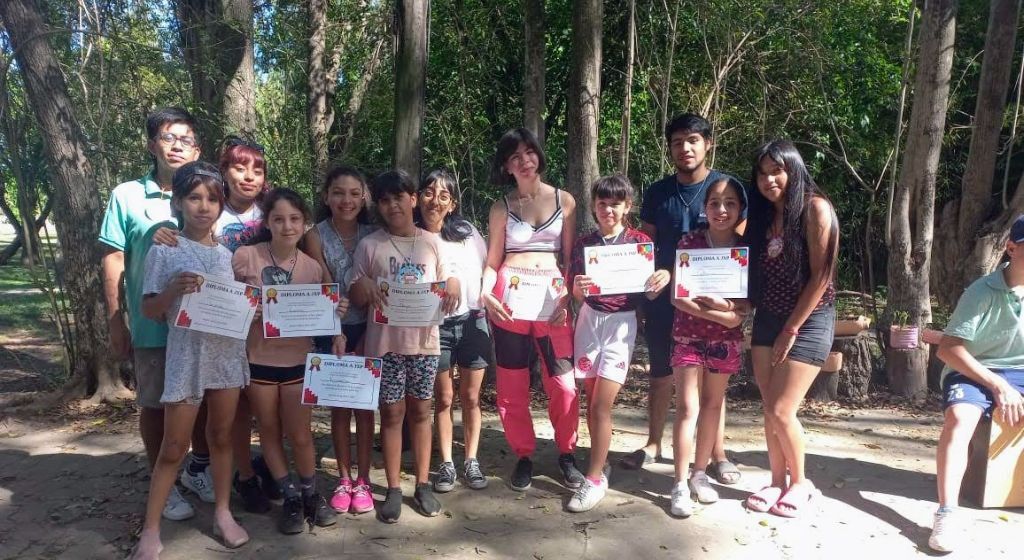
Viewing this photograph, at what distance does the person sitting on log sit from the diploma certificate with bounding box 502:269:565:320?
2109 mm

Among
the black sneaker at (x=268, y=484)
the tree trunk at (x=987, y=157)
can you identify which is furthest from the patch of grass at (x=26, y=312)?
the tree trunk at (x=987, y=157)

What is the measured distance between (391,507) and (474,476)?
2.00ft

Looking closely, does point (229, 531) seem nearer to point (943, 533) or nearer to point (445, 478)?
point (445, 478)

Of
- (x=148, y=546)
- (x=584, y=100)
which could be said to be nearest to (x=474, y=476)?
(x=148, y=546)

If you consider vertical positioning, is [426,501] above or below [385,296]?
below

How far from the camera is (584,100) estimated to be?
5.88 metres

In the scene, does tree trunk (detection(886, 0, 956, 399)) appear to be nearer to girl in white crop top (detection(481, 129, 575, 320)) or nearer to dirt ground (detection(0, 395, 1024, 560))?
dirt ground (detection(0, 395, 1024, 560))

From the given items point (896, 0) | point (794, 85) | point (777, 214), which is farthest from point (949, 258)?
point (777, 214)

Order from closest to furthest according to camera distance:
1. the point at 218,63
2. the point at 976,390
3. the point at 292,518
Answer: the point at 292,518 → the point at 976,390 → the point at 218,63

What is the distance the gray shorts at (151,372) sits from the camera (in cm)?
339

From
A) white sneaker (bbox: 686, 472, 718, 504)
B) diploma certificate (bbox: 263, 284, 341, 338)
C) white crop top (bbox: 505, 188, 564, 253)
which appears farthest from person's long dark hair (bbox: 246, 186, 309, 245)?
white sneaker (bbox: 686, 472, 718, 504)

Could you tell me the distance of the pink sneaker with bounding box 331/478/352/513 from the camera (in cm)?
368

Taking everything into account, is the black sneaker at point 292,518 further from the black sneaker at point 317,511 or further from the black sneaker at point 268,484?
the black sneaker at point 268,484

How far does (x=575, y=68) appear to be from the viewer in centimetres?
598
